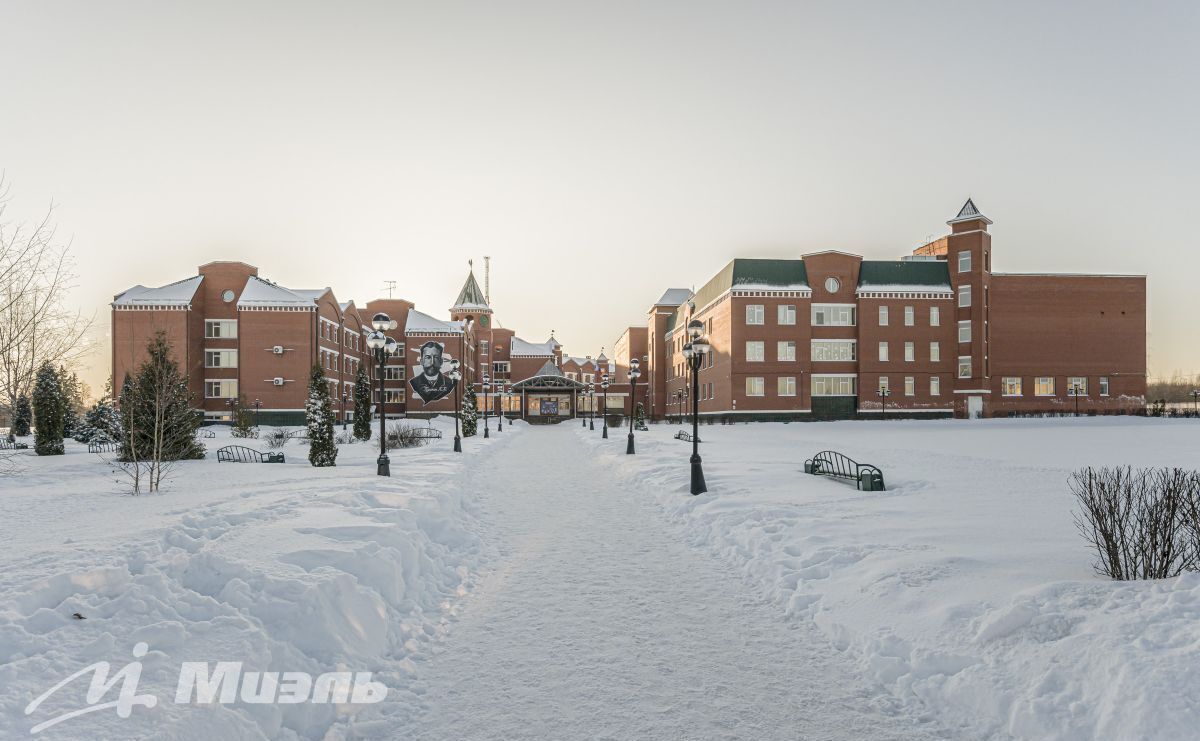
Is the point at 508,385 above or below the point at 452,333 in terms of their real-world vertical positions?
below

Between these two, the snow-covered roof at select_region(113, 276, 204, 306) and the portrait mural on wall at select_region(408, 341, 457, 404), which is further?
the portrait mural on wall at select_region(408, 341, 457, 404)

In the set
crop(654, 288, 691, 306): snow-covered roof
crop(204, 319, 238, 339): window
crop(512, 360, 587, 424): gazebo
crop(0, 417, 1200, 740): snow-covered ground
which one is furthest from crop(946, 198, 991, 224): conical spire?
crop(204, 319, 238, 339): window

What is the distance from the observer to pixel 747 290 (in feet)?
161

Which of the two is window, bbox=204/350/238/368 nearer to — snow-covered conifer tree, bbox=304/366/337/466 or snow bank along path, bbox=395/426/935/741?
snow-covered conifer tree, bbox=304/366/337/466

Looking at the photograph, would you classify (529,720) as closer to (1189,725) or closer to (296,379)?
(1189,725)

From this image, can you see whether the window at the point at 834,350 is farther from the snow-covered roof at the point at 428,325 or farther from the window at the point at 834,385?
the snow-covered roof at the point at 428,325

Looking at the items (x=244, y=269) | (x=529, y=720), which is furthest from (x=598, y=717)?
A: (x=244, y=269)

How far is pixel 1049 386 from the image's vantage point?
52.7 meters

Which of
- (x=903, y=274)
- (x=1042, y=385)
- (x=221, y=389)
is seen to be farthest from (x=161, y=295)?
(x=1042, y=385)

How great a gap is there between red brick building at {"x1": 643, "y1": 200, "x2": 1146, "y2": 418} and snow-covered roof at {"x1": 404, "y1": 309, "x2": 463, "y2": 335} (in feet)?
107

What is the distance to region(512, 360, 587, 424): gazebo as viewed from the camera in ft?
237

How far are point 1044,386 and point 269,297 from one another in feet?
225

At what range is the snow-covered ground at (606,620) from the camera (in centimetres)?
371

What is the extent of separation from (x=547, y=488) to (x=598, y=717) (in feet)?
35.0
